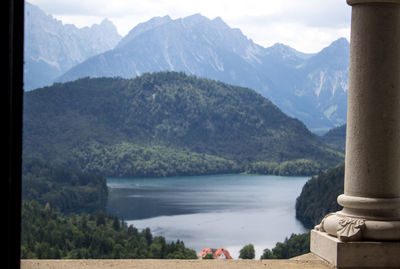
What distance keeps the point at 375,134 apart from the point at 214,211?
130 m

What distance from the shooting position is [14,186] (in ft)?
18.2

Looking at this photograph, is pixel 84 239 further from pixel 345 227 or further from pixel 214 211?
pixel 345 227

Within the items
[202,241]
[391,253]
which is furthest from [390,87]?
[202,241]

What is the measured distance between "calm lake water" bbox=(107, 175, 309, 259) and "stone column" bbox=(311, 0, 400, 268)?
9938 centimetres

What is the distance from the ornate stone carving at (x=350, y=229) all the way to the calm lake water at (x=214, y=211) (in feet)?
326

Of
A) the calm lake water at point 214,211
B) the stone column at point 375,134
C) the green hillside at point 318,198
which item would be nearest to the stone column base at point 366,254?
the stone column at point 375,134

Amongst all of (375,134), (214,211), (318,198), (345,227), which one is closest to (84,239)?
(214,211)

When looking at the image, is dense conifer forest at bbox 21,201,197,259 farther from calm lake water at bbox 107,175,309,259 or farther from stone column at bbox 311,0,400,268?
stone column at bbox 311,0,400,268

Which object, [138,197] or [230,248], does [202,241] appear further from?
[138,197]

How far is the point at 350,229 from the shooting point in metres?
6.95

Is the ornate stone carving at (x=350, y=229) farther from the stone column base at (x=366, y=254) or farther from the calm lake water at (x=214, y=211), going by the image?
the calm lake water at (x=214, y=211)

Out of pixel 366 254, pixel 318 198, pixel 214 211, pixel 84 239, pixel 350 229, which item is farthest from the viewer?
pixel 214 211

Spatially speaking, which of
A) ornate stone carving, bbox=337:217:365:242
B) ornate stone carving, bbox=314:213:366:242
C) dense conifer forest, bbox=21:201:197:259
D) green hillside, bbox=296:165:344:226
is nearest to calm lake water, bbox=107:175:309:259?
green hillside, bbox=296:165:344:226

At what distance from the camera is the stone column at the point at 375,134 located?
692 cm
